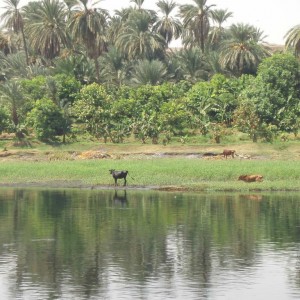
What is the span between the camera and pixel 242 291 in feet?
79.5

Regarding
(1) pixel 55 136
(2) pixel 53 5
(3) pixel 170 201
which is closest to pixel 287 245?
(3) pixel 170 201

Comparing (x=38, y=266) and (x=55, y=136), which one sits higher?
(x=55, y=136)

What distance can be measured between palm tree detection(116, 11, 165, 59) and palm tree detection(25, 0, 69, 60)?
6.81 m

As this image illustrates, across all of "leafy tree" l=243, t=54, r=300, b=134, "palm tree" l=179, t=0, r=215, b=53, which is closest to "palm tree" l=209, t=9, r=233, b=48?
"palm tree" l=179, t=0, r=215, b=53

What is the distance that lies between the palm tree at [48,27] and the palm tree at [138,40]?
6.81 metres

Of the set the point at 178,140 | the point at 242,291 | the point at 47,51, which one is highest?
the point at 47,51

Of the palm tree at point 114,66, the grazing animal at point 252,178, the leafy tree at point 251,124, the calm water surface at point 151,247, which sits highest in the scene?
the palm tree at point 114,66

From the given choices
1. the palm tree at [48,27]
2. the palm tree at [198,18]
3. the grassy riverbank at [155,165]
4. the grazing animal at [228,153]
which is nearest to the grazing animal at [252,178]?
the grassy riverbank at [155,165]

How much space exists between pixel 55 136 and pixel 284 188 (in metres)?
28.8

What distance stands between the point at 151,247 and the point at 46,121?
44019 mm

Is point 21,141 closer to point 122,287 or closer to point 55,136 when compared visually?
point 55,136

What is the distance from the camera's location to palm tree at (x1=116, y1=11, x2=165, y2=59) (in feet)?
328

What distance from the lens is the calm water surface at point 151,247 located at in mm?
24797

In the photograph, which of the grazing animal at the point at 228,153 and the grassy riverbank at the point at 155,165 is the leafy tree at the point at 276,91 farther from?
the grazing animal at the point at 228,153
